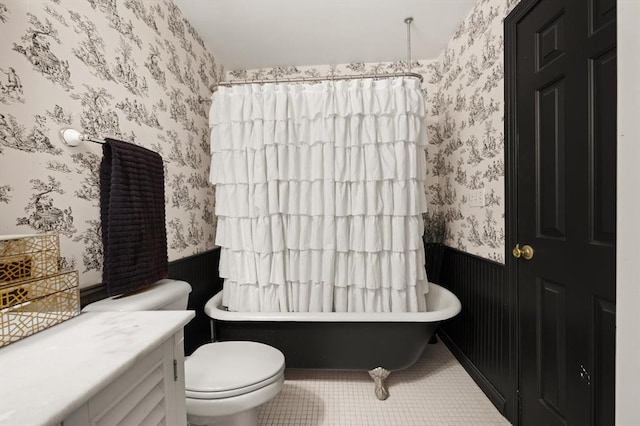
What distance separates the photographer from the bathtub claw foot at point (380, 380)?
166 cm

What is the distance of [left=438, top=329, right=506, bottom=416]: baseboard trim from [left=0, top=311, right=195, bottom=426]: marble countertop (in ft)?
5.55

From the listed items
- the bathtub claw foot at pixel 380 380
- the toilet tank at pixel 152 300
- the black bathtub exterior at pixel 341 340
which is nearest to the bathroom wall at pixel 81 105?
the toilet tank at pixel 152 300

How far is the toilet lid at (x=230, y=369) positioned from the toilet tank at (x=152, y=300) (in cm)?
27

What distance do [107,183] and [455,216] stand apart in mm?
2148

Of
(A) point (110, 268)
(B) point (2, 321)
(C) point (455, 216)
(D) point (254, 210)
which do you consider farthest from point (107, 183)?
(C) point (455, 216)

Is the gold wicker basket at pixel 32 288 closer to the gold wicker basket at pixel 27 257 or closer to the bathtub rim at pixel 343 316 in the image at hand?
the gold wicker basket at pixel 27 257

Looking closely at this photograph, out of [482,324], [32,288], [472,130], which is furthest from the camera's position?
[472,130]

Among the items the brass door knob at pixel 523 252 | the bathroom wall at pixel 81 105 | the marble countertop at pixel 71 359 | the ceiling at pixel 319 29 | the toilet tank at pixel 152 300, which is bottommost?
the toilet tank at pixel 152 300

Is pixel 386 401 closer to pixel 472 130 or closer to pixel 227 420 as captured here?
pixel 227 420

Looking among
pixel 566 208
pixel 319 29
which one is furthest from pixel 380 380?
pixel 319 29

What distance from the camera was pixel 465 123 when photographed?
199 centimetres

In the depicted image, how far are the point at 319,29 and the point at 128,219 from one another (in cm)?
178

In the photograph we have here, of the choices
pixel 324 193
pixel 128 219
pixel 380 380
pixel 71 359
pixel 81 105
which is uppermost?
pixel 81 105

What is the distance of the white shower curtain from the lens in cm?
176
